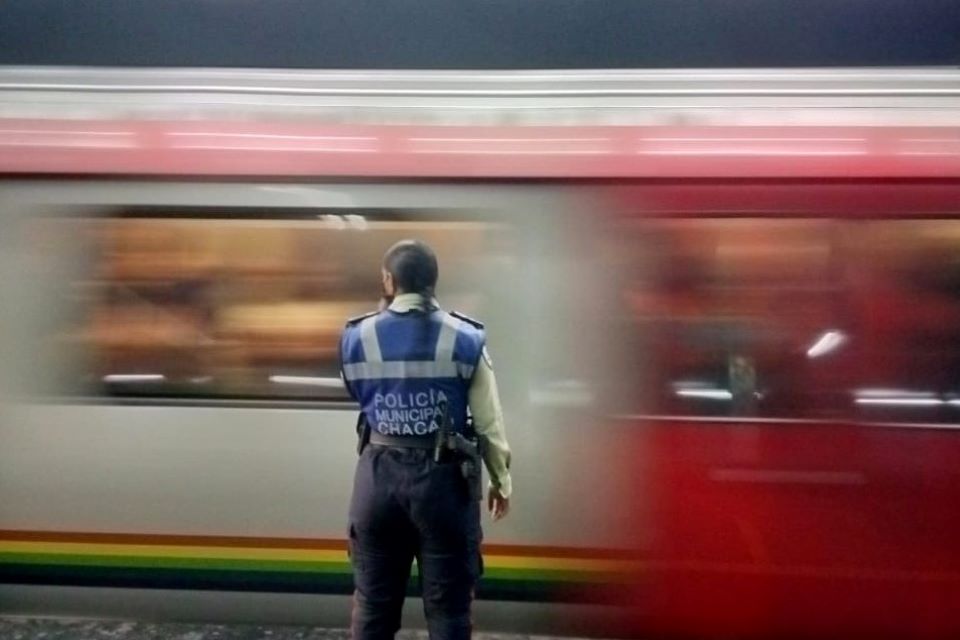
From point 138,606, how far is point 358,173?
2050 millimetres

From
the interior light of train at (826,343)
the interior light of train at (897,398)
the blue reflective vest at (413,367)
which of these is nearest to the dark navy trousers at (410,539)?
the blue reflective vest at (413,367)

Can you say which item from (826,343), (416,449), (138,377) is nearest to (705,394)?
(826,343)

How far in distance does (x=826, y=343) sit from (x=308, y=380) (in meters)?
2.05

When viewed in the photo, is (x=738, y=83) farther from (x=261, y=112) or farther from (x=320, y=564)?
(x=320, y=564)

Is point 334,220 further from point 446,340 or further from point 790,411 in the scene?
point 790,411

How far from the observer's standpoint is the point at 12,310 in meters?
4.91

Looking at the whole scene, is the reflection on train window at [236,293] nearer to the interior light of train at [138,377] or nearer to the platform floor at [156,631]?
the interior light of train at [138,377]

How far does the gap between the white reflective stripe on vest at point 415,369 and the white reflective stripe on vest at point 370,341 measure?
0.02 metres

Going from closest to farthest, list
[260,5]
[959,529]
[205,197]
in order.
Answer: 1. [959,529]
2. [205,197]
3. [260,5]

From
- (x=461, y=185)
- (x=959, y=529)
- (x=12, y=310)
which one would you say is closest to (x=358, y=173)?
(x=461, y=185)

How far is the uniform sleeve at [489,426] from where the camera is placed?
3.93 m

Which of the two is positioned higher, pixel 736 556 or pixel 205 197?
pixel 205 197

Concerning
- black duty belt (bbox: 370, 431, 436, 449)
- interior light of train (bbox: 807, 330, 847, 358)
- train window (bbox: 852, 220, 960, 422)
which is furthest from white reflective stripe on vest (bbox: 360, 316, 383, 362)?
train window (bbox: 852, 220, 960, 422)

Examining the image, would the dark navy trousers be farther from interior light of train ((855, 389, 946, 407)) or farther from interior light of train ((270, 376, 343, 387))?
interior light of train ((855, 389, 946, 407))
